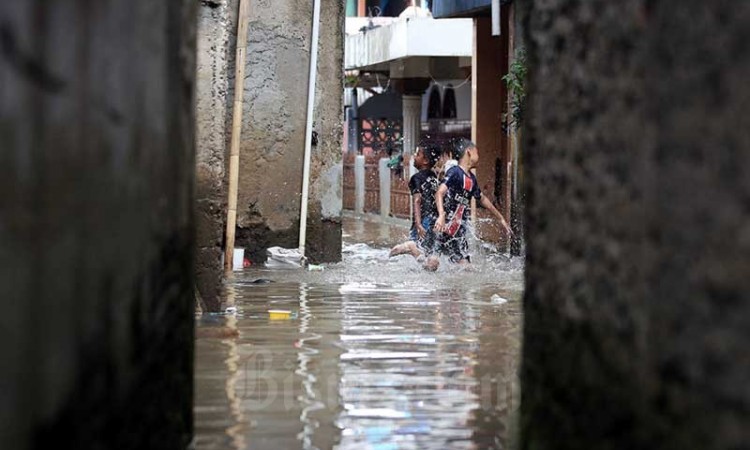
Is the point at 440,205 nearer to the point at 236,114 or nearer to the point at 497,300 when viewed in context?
the point at 497,300

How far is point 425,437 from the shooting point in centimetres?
619

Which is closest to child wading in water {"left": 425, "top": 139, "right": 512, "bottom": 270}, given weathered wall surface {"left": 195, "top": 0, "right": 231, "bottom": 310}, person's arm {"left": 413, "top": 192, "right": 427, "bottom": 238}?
person's arm {"left": 413, "top": 192, "right": 427, "bottom": 238}

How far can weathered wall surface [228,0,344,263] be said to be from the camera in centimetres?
1591

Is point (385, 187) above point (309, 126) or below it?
above

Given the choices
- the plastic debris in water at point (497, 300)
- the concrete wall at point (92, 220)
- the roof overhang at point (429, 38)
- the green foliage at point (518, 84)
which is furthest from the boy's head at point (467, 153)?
the roof overhang at point (429, 38)

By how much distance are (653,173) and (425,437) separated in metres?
2.67

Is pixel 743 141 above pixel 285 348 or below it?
above

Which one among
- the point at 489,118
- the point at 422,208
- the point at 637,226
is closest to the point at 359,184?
the point at 489,118

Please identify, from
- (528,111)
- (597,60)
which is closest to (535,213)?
(528,111)

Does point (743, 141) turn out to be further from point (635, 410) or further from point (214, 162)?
point (214, 162)

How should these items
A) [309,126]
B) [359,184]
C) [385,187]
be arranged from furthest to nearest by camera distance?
[359,184] → [385,187] → [309,126]

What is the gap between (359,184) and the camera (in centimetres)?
3184

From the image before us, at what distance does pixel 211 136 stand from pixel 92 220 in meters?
6.60

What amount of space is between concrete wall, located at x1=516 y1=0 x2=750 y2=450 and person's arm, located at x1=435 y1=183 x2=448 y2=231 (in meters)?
9.26
